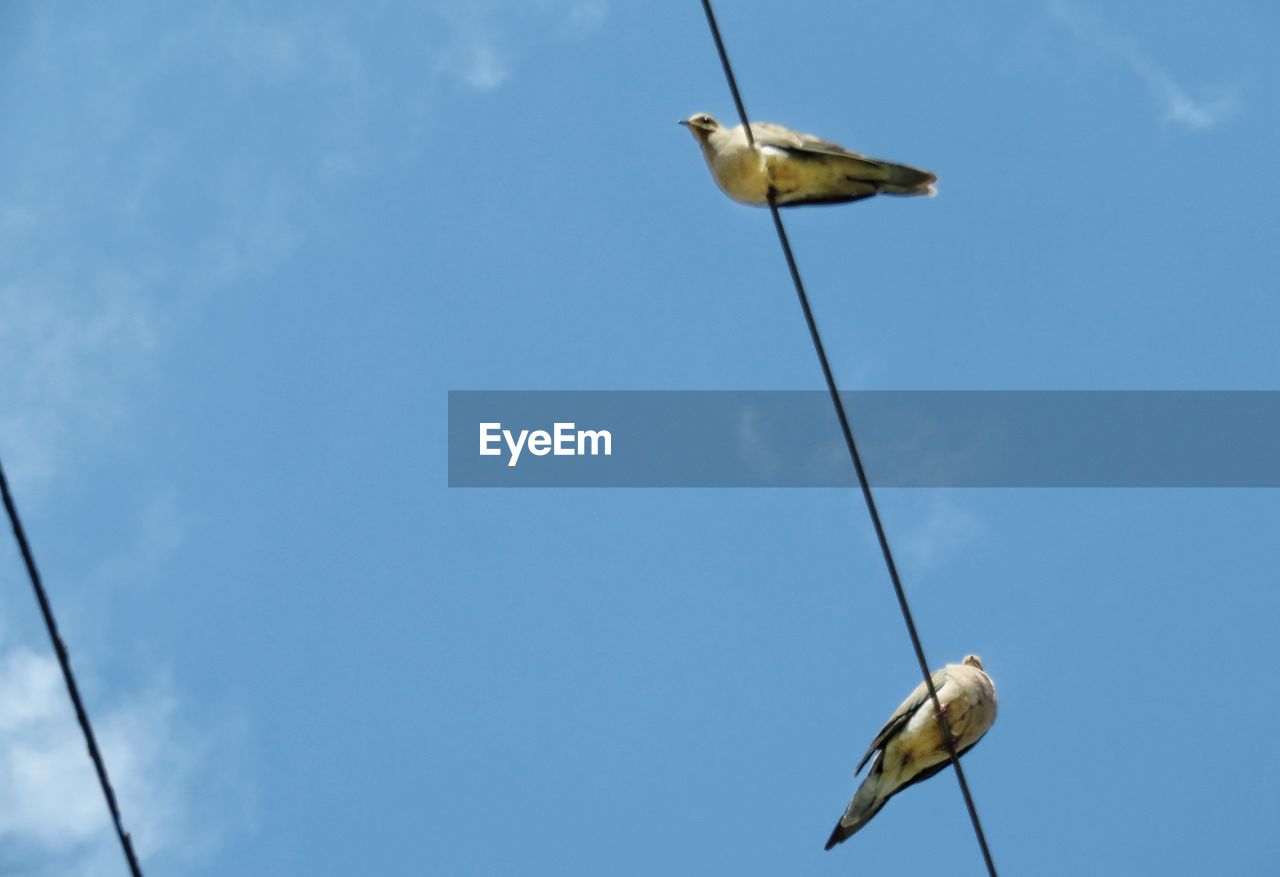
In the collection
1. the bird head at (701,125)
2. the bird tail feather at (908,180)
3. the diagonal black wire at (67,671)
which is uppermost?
the bird head at (701,125)

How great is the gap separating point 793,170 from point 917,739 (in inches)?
137

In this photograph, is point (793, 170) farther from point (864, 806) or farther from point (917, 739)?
point (864, 806)

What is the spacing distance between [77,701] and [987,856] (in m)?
3.86

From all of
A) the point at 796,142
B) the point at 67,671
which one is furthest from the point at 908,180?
the point at 67,671

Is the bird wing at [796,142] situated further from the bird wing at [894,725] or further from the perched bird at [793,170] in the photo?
the bird wing at [894,725]

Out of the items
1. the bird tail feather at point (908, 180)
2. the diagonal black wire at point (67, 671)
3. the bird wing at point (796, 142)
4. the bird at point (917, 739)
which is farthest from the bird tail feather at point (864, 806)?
the diagonal black wire at point (67, 671)

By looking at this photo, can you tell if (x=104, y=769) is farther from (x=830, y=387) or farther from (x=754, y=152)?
(x=754, y=152)

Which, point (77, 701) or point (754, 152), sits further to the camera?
point (754, 152)

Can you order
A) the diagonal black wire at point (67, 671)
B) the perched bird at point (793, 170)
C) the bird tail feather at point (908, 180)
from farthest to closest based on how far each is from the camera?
the bird tail feather at point (908, 180), the perched bird at point (793, 170), the diagonal black wire at point (67, 671)

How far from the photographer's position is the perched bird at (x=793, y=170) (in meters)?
9.70

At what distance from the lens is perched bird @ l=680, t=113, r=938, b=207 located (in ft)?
31.8

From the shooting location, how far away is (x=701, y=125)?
33.8ft

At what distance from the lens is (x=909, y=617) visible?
767cm

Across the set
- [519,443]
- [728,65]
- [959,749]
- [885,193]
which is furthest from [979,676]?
[519,443]
